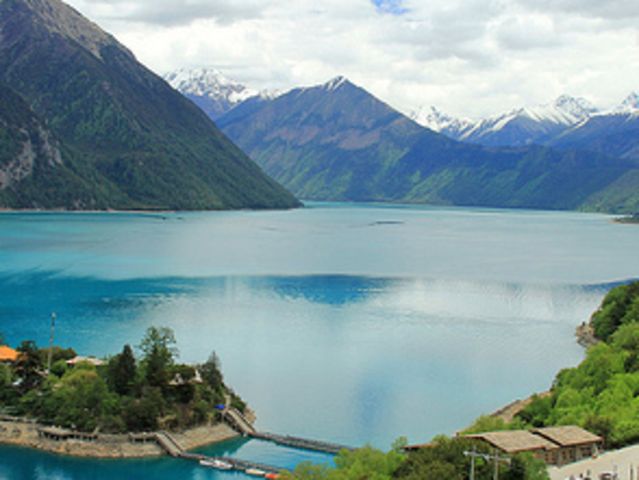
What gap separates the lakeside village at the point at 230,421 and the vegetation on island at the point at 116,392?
6 cm

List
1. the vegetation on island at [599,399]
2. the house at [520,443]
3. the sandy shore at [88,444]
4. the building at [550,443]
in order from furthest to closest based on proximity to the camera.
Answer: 1. the sandy shore at [88,444]
2. the vegetation on island at [599,399]
3. the building at [550,443]
4. the house at [520,443]

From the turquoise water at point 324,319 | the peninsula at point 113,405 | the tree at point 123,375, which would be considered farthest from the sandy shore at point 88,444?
the tree at point 123,375

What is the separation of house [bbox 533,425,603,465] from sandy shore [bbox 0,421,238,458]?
1994cm

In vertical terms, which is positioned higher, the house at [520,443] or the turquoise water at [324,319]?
the turquoise water at [324,319]

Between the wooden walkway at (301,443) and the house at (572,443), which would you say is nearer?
the house at (572,443)

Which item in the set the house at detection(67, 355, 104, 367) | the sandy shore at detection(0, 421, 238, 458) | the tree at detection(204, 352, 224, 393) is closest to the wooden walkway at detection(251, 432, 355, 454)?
the sandy shore at detection(0, 421, 238, 458)

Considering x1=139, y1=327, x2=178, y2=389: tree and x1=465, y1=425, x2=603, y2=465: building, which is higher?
x1=139, y1=327, x2=178, y2=389: tree

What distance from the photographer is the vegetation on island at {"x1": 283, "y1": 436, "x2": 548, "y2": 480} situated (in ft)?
116

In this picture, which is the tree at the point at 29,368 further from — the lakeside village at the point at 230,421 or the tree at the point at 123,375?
the tree at the point at 123,375

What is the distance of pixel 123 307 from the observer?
9288cm

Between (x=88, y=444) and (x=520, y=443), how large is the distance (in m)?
23.3

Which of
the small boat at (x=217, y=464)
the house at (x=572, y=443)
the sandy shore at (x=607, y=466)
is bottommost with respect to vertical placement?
the small boat at (x=217, y=464)

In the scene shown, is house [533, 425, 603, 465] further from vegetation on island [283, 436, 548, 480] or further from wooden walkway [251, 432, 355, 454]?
wooden walkway [251, 432, 355, 454]

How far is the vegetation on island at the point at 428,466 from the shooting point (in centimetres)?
3531
